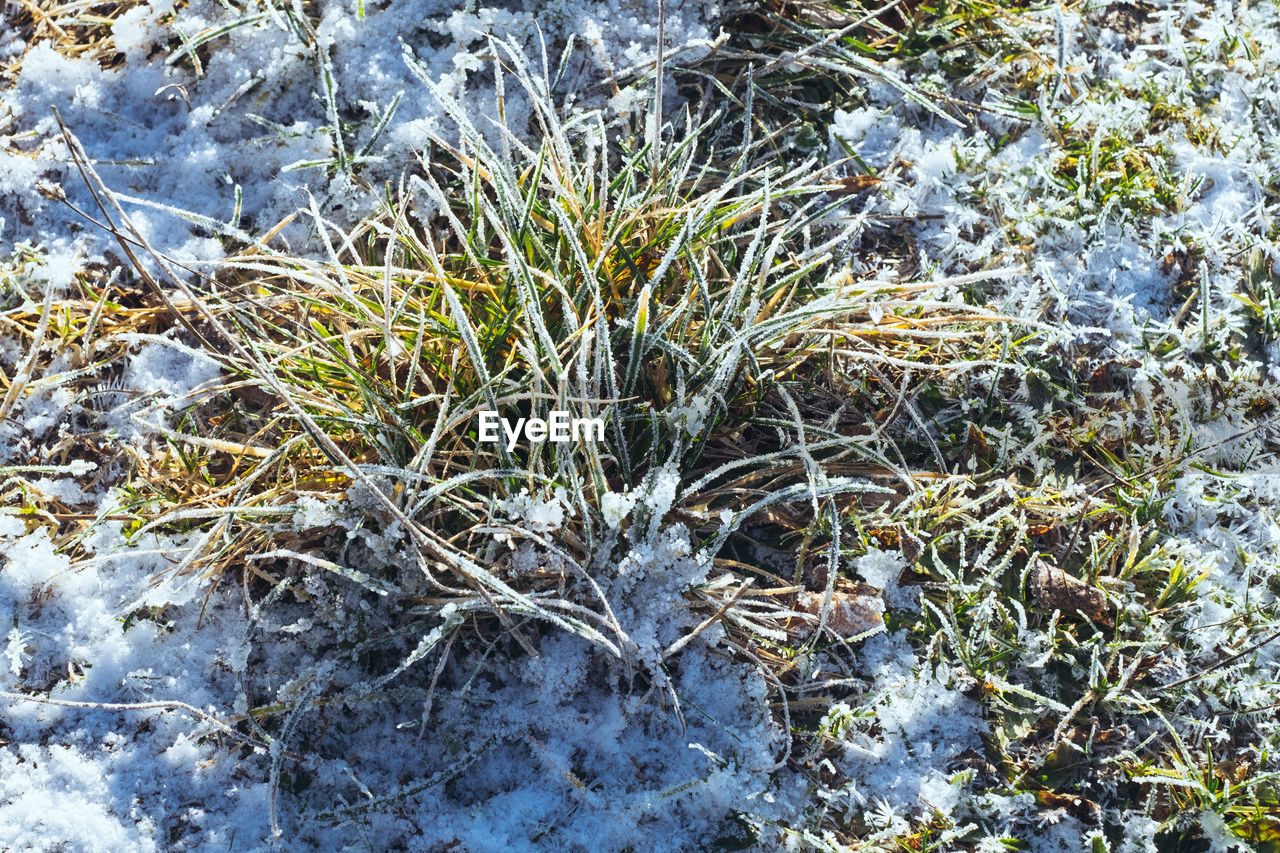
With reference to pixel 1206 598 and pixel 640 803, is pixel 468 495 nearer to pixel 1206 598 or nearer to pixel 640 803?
pixel 640 803

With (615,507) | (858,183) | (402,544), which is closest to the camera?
(615,507)

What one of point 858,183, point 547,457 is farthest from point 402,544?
point 858,183

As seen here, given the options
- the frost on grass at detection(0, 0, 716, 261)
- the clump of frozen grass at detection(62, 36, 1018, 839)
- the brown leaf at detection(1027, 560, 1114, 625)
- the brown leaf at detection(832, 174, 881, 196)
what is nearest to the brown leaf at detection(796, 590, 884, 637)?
the clump of frozen grass at detection(62, 36, 1018, 839)

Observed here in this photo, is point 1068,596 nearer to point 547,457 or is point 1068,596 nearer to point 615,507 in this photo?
point 615,507

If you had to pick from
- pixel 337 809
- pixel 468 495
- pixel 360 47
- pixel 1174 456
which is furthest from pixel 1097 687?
pixel 360 47

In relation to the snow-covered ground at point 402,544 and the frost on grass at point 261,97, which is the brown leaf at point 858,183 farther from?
the frost on grass at point 261,97

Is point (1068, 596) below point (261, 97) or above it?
below
